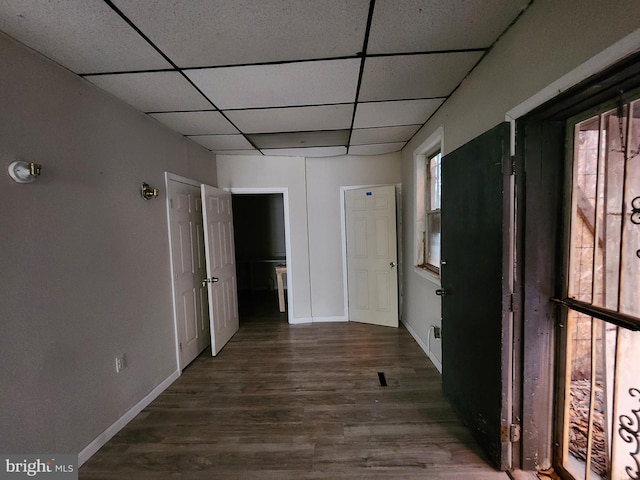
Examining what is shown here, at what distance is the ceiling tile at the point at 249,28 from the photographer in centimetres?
122

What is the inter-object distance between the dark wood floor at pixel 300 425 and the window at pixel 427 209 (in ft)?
3.30

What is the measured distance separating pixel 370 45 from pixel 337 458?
239 cm

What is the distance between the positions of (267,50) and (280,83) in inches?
14.0

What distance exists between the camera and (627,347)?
116 cm

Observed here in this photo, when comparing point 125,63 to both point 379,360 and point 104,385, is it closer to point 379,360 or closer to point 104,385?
point 104,385

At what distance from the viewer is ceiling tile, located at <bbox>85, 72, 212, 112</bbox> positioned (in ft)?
5.82

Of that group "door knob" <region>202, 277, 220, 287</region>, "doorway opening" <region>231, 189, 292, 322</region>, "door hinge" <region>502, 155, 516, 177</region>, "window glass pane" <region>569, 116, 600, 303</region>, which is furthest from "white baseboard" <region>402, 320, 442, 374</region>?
"doorway opening" <region>231, 189, 292, 322</region>

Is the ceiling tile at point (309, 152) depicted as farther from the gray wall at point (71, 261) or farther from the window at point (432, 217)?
the gray wall at point (71, 261)

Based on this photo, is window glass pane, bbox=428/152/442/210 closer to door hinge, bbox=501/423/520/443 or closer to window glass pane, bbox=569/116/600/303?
window glass pane, bbox=569/116/600/303

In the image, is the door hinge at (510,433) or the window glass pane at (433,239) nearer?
the door hinge at (510,433)

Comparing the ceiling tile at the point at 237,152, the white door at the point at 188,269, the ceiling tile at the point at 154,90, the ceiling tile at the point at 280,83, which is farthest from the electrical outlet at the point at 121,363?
the ceiling tile at the point at 237,152

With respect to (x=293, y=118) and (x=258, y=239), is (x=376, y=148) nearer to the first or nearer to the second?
(x=293, y=118)

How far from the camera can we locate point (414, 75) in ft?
6.06

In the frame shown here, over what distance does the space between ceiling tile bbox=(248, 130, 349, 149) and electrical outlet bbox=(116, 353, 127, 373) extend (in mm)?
2296
